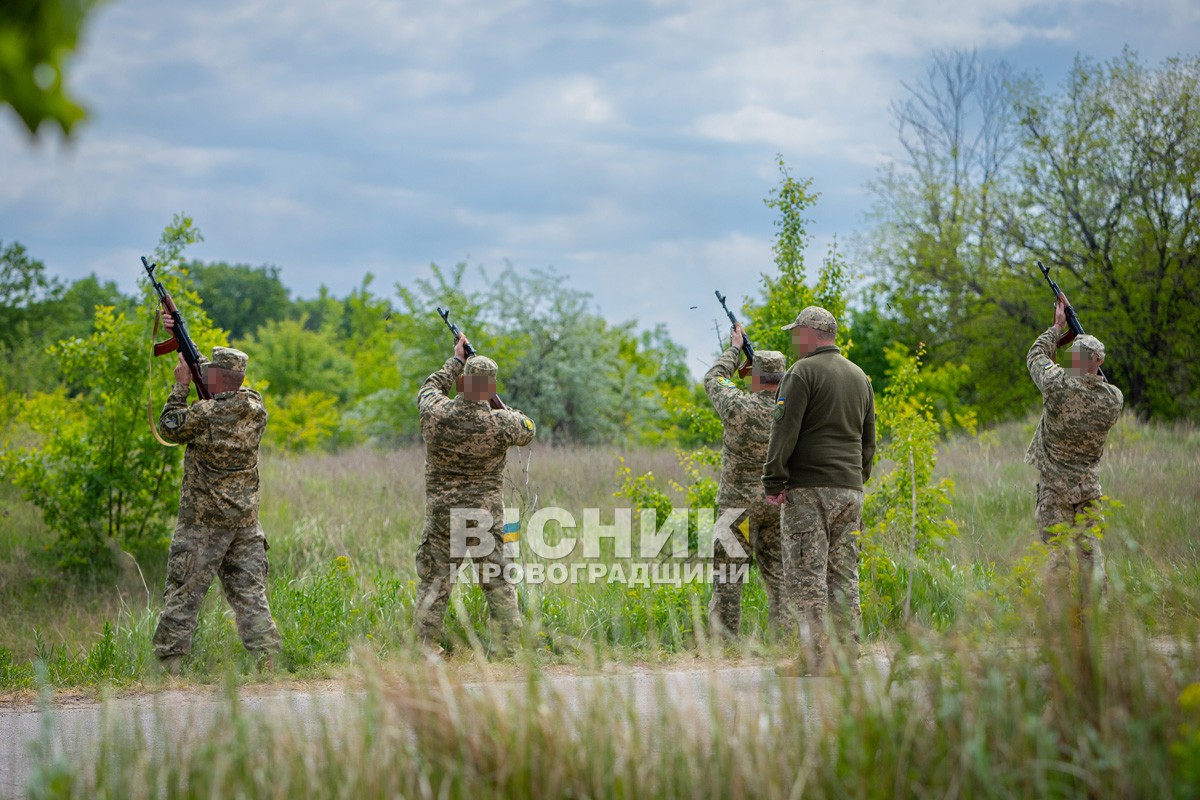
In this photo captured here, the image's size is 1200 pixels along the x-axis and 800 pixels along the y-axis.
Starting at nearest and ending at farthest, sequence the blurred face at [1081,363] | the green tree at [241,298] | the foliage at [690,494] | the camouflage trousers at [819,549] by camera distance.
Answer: the camouflage trousers at [819,549] → the blurred face at [1081,363] → the foliage at [690,494] → the green tree at [241,298]

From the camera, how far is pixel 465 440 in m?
7.76

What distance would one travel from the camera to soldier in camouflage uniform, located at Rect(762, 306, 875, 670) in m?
7.02

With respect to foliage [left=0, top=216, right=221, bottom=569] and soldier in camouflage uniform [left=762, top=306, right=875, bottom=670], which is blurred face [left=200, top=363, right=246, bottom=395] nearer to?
foliage [left=0, top=216, right=221, bottom=569]

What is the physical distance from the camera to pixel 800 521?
7.09m

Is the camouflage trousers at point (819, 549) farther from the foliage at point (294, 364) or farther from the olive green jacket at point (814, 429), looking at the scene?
the foliage at point (294, 364)

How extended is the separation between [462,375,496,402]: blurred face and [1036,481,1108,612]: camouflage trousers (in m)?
3.82

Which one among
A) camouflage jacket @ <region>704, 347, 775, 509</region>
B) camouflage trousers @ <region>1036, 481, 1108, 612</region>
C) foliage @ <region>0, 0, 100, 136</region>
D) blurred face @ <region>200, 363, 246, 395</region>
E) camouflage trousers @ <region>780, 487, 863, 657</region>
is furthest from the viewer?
camouflage jacket @ <region>704, 347, 775, 509</region>

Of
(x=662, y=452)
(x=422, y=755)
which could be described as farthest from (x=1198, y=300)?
(x=422, y=755)

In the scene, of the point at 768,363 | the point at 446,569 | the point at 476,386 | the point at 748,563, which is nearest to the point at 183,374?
the point at 476,386

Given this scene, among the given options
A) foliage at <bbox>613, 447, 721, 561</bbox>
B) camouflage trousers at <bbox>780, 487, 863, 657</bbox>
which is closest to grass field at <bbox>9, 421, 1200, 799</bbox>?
camouflage trousers at <bbox>780, 487, 863, 657</bbox>

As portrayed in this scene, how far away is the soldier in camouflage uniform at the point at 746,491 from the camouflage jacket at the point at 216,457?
3.49 metres

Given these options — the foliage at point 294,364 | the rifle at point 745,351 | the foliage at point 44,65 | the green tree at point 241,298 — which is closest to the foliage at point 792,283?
the rifle at point 745,351

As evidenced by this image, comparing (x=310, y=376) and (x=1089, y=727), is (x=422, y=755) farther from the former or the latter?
(x=310, y=376)

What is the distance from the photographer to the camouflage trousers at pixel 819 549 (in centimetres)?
700
